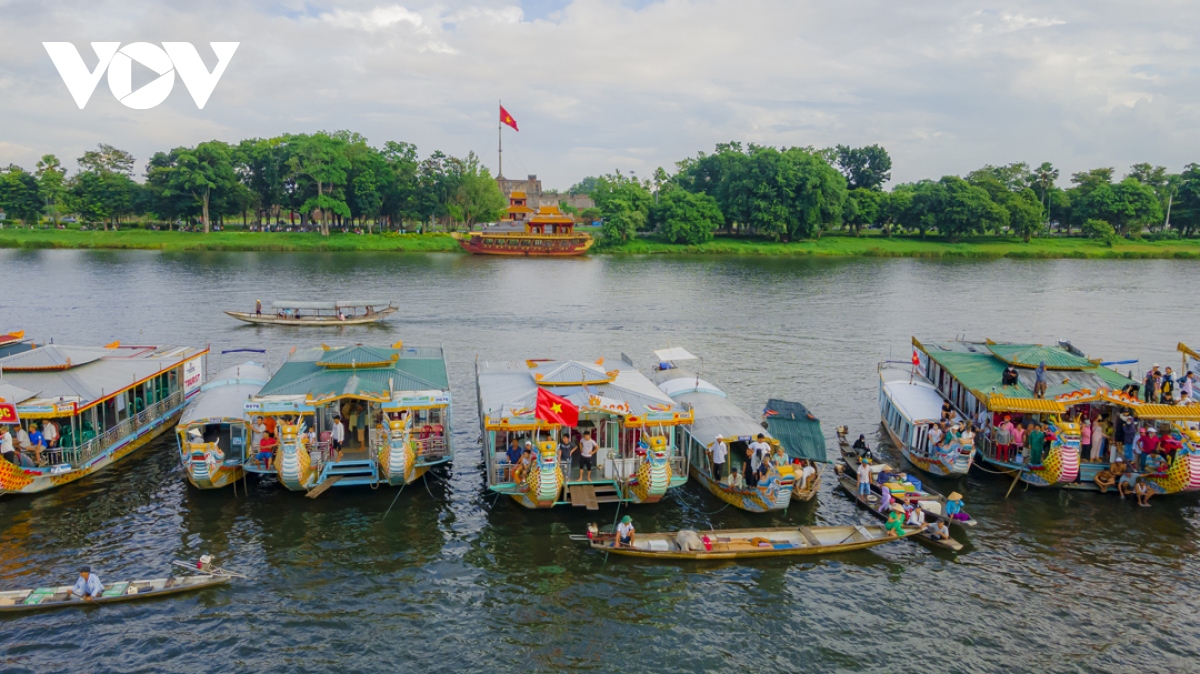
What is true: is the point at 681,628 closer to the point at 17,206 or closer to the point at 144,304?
the point at 144,304

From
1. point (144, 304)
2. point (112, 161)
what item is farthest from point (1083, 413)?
point (112, 161)

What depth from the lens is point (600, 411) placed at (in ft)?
74.4

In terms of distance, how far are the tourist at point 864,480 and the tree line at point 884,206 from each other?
323 ft

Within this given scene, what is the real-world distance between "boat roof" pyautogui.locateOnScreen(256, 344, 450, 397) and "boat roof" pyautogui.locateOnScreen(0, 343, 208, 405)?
512 centimetres

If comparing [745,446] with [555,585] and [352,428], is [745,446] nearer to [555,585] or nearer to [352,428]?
[555,585]

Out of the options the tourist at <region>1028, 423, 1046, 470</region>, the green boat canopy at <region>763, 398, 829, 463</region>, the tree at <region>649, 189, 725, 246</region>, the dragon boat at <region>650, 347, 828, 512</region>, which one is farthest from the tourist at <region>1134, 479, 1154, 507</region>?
the tree at <region>649, 189, 725, 246</region>

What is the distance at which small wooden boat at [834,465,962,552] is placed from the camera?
21266 millimetres


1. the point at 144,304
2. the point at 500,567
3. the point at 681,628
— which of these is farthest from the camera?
the point at 144,304

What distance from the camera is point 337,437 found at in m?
23.8

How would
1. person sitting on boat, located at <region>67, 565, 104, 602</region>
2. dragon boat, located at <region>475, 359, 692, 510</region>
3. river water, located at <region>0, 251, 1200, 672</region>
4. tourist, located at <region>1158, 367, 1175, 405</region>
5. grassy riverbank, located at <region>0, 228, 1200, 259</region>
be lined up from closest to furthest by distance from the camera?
river water, located at <region>0, 251, 1200, 672</region>, person sitting on boat, located at <region>67, 565, 104, 602</region>, dragon boat, located at <region>475, 359, 692, 510</region>, tourist, located at <region>1158, 367, 1175, 405</region>, grassy riverbank, located at <region>0, 228, 1200, 259</region>

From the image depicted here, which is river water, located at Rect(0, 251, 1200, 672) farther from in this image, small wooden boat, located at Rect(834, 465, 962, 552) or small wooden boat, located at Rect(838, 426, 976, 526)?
small wooden boat, located at Rect(838, 426, 976, 526)

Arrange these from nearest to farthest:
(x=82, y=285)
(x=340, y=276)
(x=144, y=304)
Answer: (x=144, y=304), (x=82, y=285), (x=340, y=276)

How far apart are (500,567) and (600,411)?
210 inches

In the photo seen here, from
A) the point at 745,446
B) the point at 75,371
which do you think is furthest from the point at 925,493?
the point at 75,371
